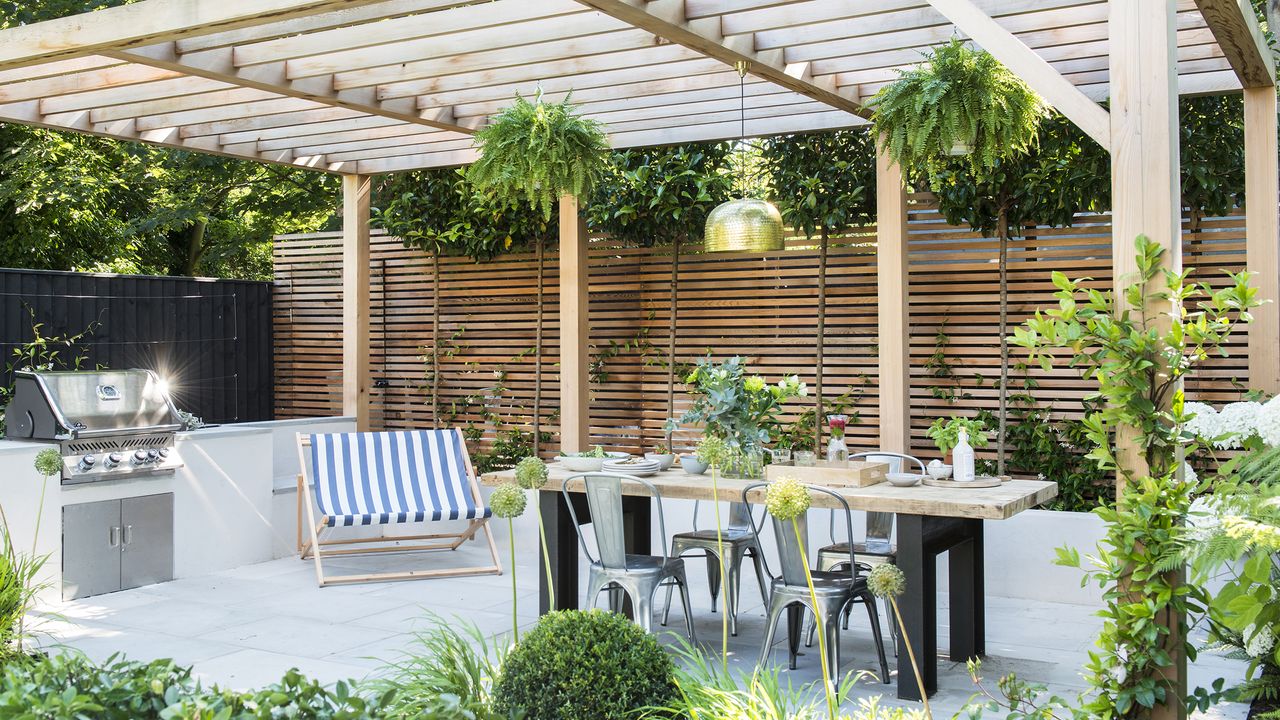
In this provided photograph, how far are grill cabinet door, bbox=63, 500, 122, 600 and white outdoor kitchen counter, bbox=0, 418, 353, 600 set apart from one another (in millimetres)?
43

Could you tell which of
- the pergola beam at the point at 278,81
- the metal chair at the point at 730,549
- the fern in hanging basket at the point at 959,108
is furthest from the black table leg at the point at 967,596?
the pergola beam at the point at 278,81

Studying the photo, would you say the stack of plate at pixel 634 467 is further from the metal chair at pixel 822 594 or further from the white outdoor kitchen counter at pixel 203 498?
the white outdoor kitchen counter at pixel 203 498

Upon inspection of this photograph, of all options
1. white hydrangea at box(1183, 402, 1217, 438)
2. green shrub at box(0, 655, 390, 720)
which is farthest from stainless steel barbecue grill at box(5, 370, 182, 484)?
white hydrangea at box(1183, 402, 1217, 438)

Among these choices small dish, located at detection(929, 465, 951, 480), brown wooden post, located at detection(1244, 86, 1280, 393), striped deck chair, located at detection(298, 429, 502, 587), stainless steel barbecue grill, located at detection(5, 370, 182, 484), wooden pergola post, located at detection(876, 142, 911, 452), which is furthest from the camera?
striped deck chair, located at detection(298, 429, 502, 587)

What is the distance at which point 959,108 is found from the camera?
462 cm

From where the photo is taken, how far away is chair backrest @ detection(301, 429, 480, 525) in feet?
21.2

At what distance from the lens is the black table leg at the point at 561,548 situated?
5.11m

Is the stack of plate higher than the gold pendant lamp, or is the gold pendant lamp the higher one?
the gold pendant lamp

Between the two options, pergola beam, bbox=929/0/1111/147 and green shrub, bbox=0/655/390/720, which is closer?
green shrub, bbox=0/655/390/720

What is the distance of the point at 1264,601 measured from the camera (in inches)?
114

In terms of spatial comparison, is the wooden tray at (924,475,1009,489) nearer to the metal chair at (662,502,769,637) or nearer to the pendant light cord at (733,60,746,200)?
the metal chair at (662,502,769,637)

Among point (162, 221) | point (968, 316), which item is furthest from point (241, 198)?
point (968, 316)

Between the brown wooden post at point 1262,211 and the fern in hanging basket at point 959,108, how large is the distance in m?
1.46

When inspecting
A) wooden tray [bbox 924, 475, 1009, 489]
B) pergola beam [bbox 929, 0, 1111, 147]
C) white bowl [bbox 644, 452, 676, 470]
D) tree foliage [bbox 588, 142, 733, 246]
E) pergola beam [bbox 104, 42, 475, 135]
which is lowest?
wooden tray [bbox 924, 475, 1009, 489]
